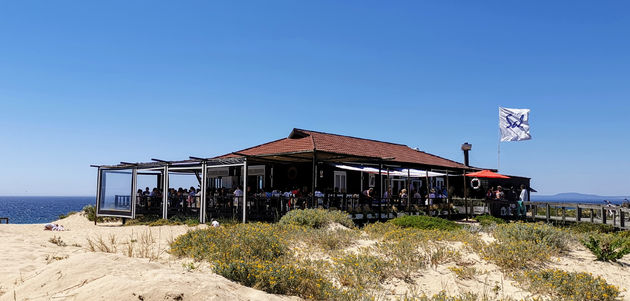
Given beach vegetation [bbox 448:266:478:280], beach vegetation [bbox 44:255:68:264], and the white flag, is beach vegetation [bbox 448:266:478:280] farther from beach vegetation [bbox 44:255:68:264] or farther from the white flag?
the white flag

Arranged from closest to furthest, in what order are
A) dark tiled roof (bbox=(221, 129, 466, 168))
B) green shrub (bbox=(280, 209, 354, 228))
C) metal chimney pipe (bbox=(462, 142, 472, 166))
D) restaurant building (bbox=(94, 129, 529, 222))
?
green shrub (bbox=(280, 209, 354, 228)) < restaurant building (bbox=(94, 129, 529, 222)) < dark tiled roof (bbox=(221, 129, 466, 168)) < metal chimney pipe (bbox=(462, 142, 472, 166))

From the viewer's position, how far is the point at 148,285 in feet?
18.0

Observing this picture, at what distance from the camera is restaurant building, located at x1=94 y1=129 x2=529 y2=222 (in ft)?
55.3

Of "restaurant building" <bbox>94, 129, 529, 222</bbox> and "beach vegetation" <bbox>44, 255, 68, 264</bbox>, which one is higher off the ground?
"restaurant building" <bbox>94, 129, 529, 222</bbox>

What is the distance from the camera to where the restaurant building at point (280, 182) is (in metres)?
16.9

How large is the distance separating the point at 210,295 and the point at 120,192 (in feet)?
55.0

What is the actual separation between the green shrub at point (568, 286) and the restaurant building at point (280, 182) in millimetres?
8260

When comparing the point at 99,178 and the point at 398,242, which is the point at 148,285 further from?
the point at 99,178

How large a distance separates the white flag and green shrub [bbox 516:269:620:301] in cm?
2001

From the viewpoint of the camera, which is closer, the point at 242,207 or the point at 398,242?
the point at 398,242

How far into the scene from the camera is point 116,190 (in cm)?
2048

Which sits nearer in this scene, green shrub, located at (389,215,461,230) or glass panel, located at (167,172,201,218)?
green shrub, located at (389,215,461,230)

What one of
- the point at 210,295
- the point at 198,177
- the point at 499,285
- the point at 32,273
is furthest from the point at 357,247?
the point at 198,177

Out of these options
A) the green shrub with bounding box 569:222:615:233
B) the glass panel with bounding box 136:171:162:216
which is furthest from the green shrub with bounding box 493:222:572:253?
the glass panel with bounding box 136:171:162:216
